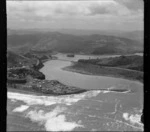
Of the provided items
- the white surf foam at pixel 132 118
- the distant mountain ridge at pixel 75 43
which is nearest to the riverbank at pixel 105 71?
the distant mountain ridge at pixel 75 43

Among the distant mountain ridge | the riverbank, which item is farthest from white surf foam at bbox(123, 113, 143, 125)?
the distant mountain ridge

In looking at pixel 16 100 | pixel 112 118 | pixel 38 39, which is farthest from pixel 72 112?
pixel 38 39

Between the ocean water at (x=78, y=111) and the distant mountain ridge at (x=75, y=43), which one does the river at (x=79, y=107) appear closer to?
the ocean water at (x=78, y=111)

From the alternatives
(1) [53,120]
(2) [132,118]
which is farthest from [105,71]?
(1) [53,120]

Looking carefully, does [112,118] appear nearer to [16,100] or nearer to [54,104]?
[54,104]

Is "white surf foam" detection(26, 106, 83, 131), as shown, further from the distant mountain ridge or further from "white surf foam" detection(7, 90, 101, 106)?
the distant mountain ridge

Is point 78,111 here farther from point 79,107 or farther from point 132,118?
point 132,118
